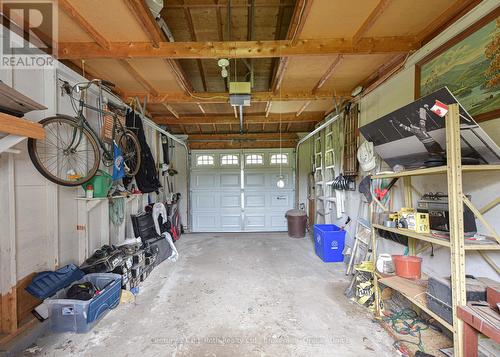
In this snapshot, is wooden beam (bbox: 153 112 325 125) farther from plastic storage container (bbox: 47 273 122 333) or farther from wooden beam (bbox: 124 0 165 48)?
plastic storage container (bbox: 47 273 122 333)

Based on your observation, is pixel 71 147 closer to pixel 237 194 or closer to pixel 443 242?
pixel 443 242

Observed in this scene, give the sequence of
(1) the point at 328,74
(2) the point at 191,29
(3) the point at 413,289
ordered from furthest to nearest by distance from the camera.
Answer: (1) the point at 328,74 < (2) the point at 191,29 < (3) the point at 413,289

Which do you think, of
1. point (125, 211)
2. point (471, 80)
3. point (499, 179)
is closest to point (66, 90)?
point (125, 211)

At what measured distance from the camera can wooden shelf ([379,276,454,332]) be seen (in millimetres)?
1580

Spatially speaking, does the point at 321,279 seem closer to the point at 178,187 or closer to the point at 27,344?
the point at 27,344

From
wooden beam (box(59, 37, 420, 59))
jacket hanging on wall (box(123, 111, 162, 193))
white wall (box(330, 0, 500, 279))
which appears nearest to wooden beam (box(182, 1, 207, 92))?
wooden beam (box(59, 37, 420, 59))

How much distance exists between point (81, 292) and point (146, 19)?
2534 mm

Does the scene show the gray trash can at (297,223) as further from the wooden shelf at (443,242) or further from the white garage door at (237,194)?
the wooden shelf at (443,242)

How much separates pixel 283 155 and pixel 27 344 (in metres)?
5.94

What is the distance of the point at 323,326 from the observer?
2.03 m

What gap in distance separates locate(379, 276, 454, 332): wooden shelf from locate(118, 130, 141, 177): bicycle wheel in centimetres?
345

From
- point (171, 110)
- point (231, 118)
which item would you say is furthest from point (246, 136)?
point (171, 110)

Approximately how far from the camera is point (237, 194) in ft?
21.3

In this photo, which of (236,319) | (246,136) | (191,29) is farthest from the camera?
(246,136)
